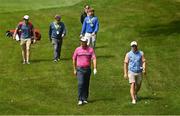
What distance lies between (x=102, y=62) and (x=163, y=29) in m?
10.5

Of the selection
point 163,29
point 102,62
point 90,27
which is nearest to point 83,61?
point 90,27

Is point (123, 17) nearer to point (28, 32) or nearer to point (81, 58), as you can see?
point (28, 32)

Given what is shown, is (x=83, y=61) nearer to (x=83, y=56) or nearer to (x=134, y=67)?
A: (x=83, y=56)

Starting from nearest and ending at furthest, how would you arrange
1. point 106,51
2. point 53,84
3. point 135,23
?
1. point 53,84
2. point 106,51
3. point 135,23

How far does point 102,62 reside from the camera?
32.3 metres

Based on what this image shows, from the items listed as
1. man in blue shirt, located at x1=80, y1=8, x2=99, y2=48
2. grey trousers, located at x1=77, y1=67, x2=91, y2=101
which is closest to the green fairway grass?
grey trousers, located at x1=77, y1=67, x2=91, y2=101

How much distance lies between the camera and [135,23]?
4338 centimetres

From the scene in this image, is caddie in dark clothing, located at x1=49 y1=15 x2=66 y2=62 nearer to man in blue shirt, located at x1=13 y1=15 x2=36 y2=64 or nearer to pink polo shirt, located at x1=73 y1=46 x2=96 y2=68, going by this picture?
man in blue shirt, located at x1=13 y1=15 x2=36 y2=64

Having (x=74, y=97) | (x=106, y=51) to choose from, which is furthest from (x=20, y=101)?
(x=106, y=51)

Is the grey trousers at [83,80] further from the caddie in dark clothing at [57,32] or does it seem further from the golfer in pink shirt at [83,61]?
the caddie in dark clothing at [57,32]

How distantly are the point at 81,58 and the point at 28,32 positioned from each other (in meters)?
7.77

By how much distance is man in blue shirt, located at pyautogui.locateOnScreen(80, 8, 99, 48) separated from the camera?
3108 cm

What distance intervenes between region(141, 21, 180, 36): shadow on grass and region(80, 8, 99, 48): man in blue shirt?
Answer: 935cm

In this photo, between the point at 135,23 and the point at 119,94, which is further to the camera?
the point at 135,23
